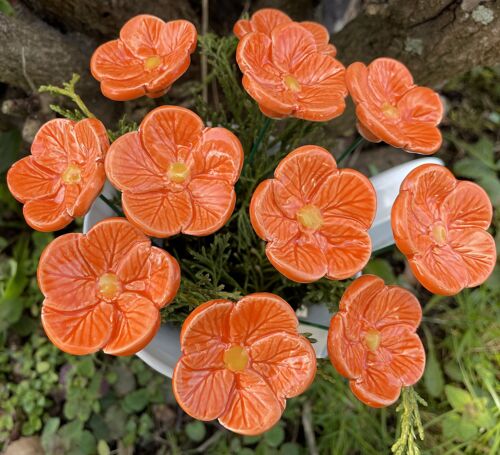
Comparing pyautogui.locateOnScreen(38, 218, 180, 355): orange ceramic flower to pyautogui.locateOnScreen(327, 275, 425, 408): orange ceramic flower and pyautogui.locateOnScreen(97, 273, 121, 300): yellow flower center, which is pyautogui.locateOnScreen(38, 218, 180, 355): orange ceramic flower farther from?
pyautogui.locateOnScreen(327, 275, 425, 408): orange ceramic flower

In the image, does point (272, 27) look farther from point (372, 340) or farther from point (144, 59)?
point (372, 340)

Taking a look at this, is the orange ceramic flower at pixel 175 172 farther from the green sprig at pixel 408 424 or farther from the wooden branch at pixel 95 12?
the wooden branch at pixel 95 12

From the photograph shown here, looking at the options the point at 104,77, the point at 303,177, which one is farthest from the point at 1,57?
the point at 303,177

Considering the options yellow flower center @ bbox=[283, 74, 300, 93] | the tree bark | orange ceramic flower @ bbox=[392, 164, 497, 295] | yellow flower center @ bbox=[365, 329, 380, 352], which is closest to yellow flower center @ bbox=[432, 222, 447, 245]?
orange ceramic flower @ bbox=[392, 164, 497, 295]

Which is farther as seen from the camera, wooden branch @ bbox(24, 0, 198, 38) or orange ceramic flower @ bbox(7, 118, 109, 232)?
wooden branch @ bbox(24, 0, 198, 38)

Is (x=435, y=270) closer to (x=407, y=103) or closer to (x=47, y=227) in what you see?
(x=407, y=103)

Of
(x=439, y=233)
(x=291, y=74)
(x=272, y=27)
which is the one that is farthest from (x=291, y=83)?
(x=439, y=233)

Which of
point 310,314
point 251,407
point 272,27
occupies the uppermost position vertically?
point 272,27
